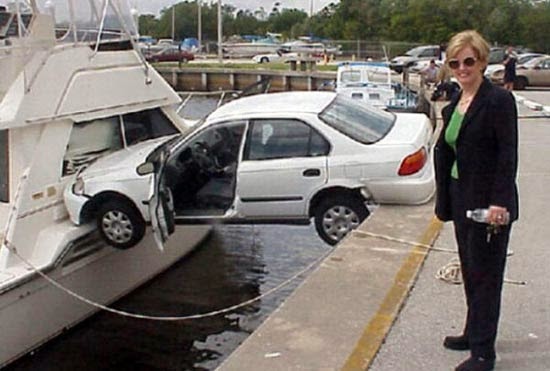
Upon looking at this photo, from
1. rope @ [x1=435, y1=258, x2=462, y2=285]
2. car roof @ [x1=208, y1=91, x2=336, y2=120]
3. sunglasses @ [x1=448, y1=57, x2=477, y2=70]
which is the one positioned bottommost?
rope @ [x1=435, y1=258, x2=462, y2=285]

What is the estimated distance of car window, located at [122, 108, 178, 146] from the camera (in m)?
11.4

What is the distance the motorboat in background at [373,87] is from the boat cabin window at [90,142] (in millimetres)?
15020

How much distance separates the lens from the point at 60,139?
32.8 feet

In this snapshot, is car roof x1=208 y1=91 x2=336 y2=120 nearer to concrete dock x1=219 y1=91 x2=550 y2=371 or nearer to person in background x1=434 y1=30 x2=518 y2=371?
concrete dock x1=219 y1=91 x2=550 y2=371

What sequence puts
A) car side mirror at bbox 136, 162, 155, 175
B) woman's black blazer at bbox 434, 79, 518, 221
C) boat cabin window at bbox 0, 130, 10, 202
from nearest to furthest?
woman's black blazer at bbox 434, 79, 518, 221 → car side mirror at bbox 136, 162, 155, 175 → boat cabin window at bbox 0, 130, 10, 202

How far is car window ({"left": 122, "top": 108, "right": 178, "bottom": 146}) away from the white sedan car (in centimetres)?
177

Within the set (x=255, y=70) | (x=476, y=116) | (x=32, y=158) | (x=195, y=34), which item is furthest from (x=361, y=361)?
(x=195, y=34)

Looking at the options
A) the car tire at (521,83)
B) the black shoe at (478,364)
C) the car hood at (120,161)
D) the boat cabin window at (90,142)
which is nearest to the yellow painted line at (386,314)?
the black shoe at (478,364)

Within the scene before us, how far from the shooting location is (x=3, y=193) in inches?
380

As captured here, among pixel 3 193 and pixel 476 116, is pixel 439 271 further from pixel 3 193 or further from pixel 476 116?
pixel 3 193

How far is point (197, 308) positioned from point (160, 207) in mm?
2608

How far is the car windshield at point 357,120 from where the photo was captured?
914 centimetres

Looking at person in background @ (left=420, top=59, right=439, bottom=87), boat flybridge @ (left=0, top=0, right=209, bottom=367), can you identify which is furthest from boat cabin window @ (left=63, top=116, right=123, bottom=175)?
person in background @ (left=420, top=59, right=439, bottom=87)

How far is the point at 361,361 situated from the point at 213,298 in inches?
240
